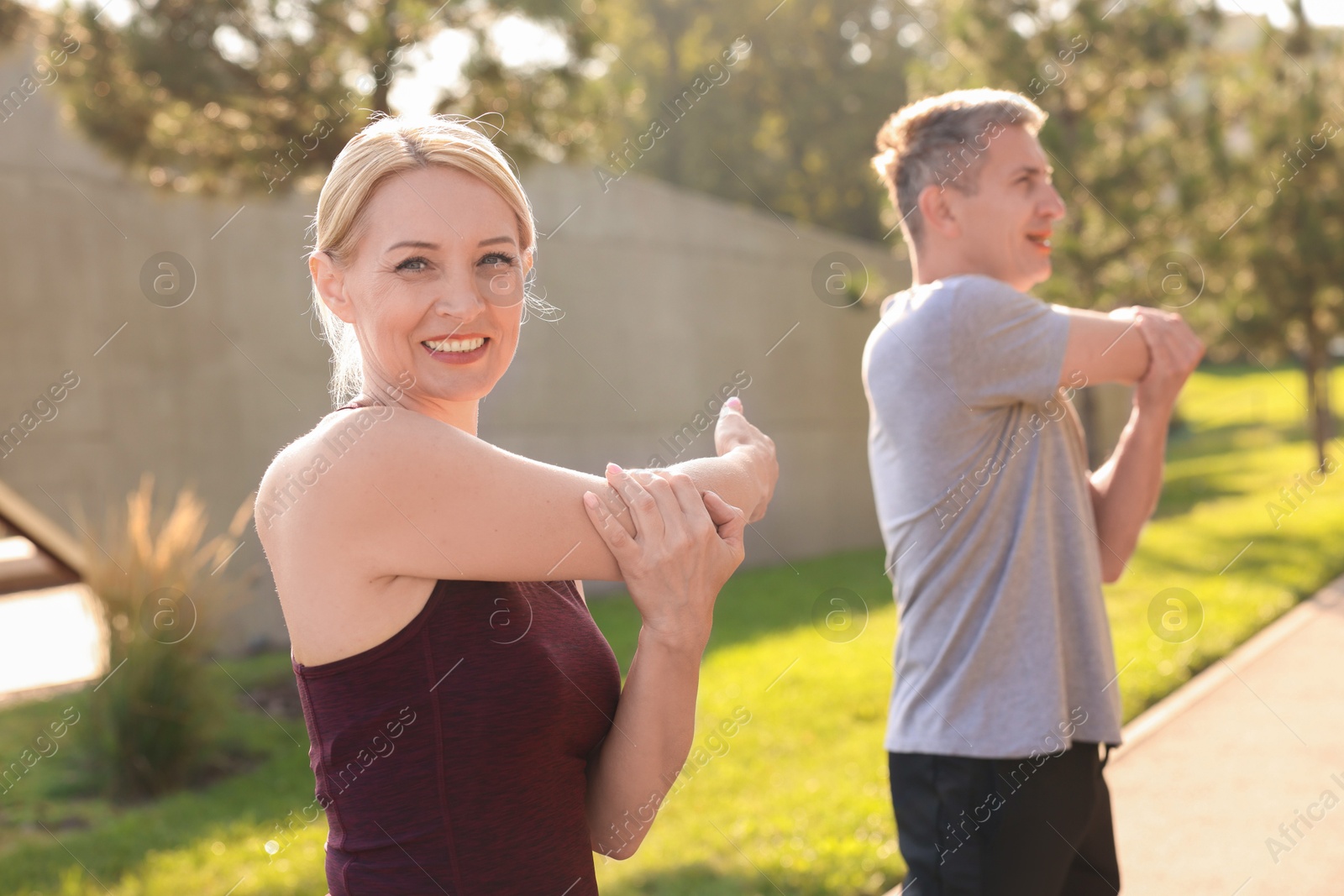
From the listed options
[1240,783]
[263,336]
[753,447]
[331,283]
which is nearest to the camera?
[331,283]

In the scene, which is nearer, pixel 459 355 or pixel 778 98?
pixel 459 355

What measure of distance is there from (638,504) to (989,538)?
1042mm

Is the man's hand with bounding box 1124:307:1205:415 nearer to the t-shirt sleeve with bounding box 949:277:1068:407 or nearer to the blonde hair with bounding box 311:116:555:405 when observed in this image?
Answer: the t-shirt sleeve with bounding box 949:277:1068:407

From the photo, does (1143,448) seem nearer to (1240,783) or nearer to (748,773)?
(1240,783)

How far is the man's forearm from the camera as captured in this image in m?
2.38

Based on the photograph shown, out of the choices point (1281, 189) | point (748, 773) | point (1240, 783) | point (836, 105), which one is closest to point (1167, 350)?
point (1240, 783)

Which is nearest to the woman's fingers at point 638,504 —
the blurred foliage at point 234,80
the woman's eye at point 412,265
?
the woman's eye at point 412,265

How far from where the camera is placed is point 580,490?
1.39 m

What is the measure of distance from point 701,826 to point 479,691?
3714mm

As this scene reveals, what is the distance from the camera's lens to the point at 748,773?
219 inches

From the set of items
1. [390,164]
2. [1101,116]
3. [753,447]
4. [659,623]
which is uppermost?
[1101,116]

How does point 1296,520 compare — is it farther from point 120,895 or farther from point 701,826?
point 120,895

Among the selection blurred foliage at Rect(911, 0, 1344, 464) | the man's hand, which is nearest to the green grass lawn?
the man's hand

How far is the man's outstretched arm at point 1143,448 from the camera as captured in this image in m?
2.24
